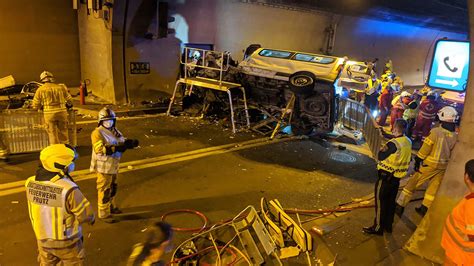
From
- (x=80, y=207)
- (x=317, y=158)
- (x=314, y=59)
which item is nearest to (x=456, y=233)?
(x=80, y=207)

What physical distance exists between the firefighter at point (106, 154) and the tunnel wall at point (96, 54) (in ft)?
26.5

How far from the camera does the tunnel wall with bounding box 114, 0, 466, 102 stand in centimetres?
1317

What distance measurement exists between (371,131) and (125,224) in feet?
21.7

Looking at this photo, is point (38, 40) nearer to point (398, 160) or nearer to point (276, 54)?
point (276, 54)

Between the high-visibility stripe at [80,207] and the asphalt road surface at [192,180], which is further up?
the high-visibility stripe at [80,207]

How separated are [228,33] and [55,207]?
13560 mm

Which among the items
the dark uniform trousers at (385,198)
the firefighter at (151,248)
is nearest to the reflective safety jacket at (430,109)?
the dark uniform trousers at (385,198)

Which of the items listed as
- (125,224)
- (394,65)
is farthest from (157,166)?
(394,65)

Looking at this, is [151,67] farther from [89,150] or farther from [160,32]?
[89,150]

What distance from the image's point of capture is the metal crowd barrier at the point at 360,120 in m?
9.23

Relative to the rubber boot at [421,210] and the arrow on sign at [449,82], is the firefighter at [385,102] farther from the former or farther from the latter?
the arrow on sign at [449,82]

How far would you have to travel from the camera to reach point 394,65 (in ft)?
89.2

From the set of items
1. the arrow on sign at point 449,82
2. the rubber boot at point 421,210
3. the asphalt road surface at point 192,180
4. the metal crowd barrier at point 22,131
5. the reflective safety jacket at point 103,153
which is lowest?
the asphalt road surface at point 192,180

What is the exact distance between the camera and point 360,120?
1054 cm
